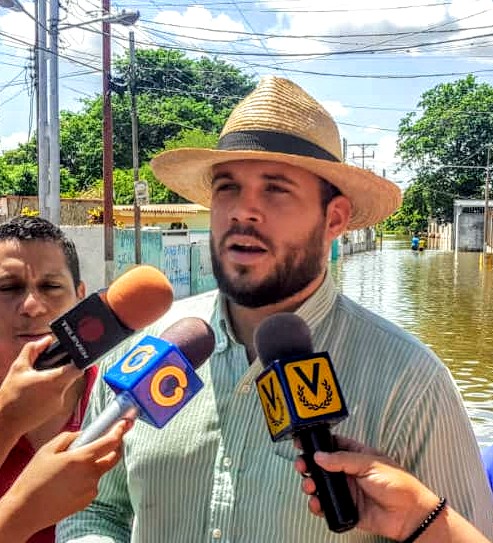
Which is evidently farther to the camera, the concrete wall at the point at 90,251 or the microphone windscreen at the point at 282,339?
the concrete wall at the point at 90,251

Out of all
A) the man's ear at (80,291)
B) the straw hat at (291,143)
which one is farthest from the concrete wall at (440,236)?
the straw hat at (291,143)

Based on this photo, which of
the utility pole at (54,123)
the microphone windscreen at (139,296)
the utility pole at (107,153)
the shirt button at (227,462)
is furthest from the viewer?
the utility pole at (107,153)

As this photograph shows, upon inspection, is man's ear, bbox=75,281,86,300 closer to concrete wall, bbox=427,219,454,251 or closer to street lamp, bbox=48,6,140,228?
street lamp, bbox=48,6,140,228

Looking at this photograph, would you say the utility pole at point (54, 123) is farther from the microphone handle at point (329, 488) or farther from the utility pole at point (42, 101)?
the microphone handle at point (329, 488)

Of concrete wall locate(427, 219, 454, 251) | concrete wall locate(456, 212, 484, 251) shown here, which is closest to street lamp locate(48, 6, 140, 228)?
concrete wall locate(456, 212, 484, 251)

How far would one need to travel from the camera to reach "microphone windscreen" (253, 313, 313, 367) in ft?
5.70

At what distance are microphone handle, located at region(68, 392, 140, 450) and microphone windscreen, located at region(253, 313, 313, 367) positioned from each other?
0.33m

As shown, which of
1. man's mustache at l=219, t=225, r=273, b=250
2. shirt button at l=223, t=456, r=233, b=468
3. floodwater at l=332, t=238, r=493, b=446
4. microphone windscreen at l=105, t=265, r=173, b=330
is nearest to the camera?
microphone windscreen at l=105, t=265, r=173, b=330

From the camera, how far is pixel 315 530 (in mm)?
1885

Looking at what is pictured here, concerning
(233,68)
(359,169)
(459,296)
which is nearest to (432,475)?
(359,169)

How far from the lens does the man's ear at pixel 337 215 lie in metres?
2.34

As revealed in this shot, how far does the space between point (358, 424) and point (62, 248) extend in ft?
4.63

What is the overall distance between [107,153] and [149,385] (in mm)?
17825

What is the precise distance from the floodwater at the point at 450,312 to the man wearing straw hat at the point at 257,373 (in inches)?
213
